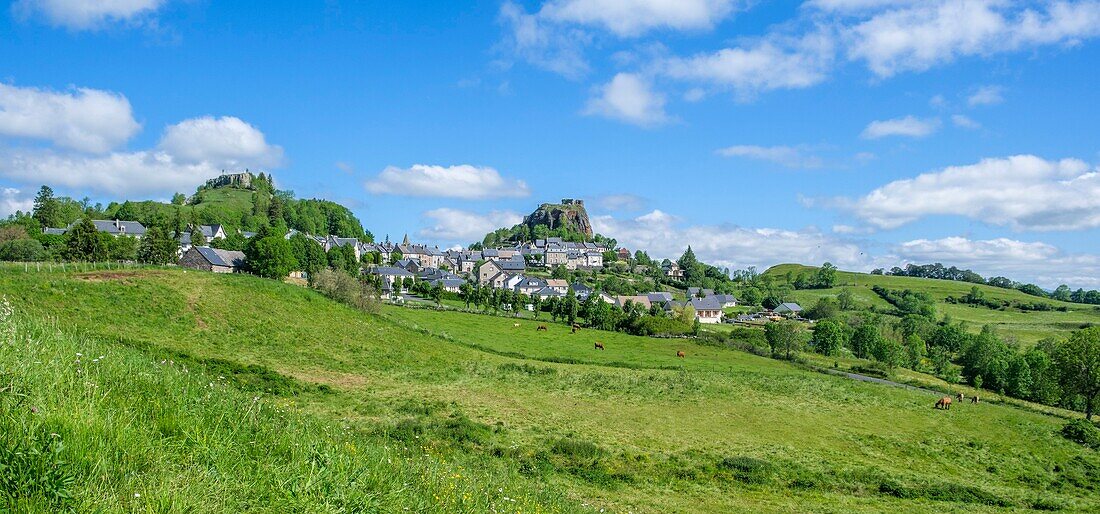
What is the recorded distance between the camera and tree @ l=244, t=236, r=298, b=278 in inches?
3147

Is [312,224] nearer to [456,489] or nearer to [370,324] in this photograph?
[370,324]

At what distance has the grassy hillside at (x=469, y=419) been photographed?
7.32 m

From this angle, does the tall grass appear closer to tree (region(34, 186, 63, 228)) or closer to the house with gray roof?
the house with gray roof

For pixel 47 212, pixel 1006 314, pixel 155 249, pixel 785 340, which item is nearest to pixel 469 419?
pixel 785 340

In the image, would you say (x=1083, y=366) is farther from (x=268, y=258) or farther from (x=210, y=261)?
(x=210, y=261)

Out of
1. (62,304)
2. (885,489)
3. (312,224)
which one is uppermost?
(312,224)

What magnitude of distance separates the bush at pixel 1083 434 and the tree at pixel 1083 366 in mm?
20197

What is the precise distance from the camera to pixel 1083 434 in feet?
123

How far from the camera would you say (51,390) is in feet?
21.9

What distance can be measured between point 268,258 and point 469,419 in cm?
6391

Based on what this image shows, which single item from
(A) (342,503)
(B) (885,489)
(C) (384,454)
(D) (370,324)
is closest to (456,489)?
(C) (384,454)

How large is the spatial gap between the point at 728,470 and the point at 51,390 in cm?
2251

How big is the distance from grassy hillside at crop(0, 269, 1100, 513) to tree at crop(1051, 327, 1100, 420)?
1194cm

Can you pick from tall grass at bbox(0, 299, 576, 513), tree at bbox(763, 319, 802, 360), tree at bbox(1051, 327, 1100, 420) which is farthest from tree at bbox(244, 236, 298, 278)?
tree at bbox(1051, 327, 1100, 420)
